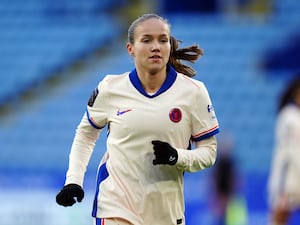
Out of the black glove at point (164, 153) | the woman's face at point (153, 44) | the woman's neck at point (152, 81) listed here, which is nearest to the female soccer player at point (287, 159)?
the woman's neck at point (152, 81)

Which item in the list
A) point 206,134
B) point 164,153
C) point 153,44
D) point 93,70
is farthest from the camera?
point 93,70

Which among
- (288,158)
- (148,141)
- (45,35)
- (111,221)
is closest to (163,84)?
(148,141)

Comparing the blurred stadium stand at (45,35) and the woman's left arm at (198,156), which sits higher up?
the blurred stadium stand at (45,35)

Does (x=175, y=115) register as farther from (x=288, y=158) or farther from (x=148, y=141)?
(x=288, y=158)

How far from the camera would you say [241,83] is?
1692cm

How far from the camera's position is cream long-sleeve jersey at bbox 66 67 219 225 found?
5.49 m

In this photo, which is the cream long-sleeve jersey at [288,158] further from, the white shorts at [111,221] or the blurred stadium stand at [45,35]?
the blurred stadium stand at [45,35]

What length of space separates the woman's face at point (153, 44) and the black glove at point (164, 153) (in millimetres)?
455

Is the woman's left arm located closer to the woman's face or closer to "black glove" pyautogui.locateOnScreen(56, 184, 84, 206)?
the woman's face

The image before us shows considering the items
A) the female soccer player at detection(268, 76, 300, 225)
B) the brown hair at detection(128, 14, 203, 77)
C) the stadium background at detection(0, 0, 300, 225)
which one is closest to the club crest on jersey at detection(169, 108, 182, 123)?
the brown hair at detection(128, 14, 203, 77)

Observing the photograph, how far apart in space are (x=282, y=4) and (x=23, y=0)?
5261 mm

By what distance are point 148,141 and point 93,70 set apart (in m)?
13.0

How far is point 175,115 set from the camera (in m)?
5.49

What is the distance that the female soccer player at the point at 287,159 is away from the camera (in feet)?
31.6
